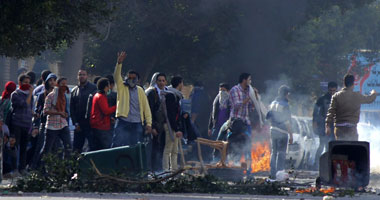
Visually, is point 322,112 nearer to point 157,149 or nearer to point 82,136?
point 157,149

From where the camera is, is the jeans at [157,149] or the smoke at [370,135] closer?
the jeans at [157,149]

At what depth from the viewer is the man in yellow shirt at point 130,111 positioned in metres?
13.0

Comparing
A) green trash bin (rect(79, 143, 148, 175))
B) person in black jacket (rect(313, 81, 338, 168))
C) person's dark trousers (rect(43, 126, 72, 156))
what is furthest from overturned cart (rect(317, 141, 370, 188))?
person in black jacket (rect(313, 81, 338, 168))

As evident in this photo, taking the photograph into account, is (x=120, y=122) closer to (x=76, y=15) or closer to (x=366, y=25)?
(x=76, y=15)

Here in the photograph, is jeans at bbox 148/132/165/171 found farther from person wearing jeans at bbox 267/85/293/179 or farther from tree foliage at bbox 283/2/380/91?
tree foliage at bbox 283/2/380/91

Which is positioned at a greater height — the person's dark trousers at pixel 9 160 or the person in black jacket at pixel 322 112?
the person in black jacket at pixel 322 112

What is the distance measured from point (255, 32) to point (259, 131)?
321 inches

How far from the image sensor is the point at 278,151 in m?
14.8

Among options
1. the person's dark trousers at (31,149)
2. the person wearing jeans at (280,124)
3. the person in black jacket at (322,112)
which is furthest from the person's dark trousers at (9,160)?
the person in black jacket at (322,112)

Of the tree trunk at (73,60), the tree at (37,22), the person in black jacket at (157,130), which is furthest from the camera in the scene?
the tree trunk at (73,60)

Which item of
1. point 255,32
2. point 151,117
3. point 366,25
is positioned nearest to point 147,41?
point 255,32

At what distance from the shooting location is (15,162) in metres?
13.2

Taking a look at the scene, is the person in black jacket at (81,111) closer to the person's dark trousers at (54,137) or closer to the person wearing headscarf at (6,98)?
the person's dark trousers at (54,137)

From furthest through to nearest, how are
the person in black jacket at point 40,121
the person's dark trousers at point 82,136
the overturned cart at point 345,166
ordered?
the person's dark trousers at point 82,136 < the person in black jacket at point 40,121 < the overturned cart at point 345,166
